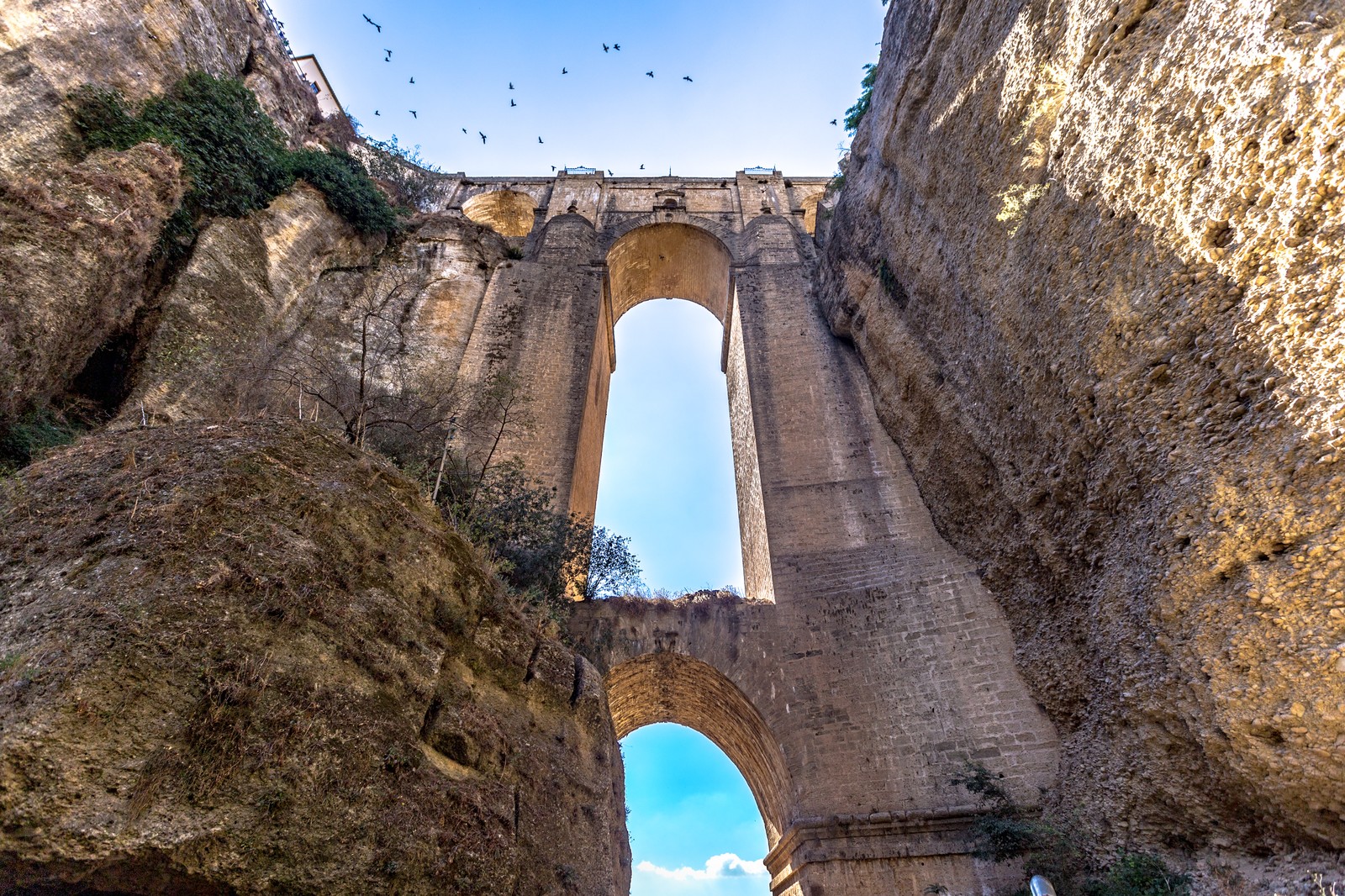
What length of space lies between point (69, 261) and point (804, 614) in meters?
10.8

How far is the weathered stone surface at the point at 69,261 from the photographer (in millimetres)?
7000

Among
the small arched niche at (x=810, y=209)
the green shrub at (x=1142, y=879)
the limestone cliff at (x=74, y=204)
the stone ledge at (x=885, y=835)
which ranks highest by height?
the small arched niche at (x=810, y=209)

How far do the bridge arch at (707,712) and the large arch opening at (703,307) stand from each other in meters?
1.85

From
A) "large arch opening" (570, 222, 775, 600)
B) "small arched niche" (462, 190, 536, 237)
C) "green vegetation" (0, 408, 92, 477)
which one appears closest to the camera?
"green vegetation" (0, 408, 92, 477)

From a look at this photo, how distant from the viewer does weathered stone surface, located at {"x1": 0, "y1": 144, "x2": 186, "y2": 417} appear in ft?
23.0

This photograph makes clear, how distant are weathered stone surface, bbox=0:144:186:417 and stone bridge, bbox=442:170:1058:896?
584 centimetres

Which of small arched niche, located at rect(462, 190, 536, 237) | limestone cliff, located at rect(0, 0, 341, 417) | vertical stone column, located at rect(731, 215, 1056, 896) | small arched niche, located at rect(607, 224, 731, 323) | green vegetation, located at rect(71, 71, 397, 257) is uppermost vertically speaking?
small arched niche, located at rect(462, 190, 536, 237)

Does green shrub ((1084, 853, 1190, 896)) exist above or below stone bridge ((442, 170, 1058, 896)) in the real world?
below

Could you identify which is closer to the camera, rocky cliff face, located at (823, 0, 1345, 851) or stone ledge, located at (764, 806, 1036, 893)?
rocky cliff face, located at (823, 0, 1345, 851)

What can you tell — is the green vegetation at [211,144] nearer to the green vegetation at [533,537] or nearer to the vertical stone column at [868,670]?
the green vegetation at [533,537]

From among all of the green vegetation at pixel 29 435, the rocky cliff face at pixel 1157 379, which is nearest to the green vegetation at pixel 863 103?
the rocky cliff face at pixel 1157 379

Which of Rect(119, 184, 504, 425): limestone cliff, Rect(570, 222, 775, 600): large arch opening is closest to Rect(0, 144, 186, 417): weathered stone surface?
Rect(119, 184, 504, 425): limestone cliff

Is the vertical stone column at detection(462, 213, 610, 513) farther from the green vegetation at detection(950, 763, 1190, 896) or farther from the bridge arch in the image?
the green vegetation at detection(950, 763, 1190, 896)

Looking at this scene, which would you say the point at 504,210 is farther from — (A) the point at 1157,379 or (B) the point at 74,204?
(A) the point at 1157,379
